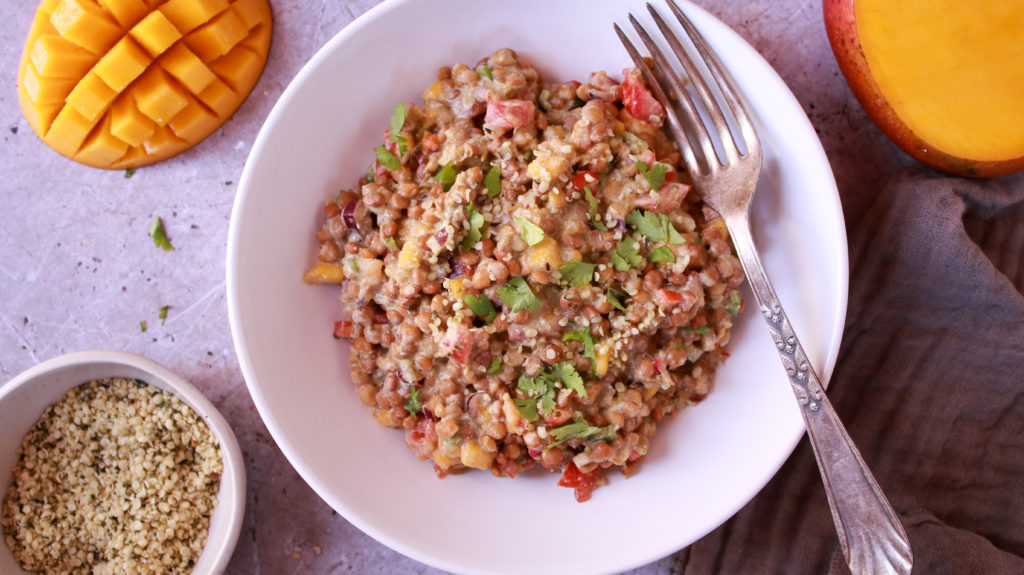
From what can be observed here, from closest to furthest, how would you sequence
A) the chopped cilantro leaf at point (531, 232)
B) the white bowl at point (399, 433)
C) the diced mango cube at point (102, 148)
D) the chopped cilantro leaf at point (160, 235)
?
1. the chopped cilantro leaf at point (531, 232)
2. the white bowl at point (399, 433)
3. the diced mango cube at point (102, 148)
4. the chopped cilantro leaf at point (160, 235)

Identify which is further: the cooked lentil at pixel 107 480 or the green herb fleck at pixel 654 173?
the cooked lentil at pixel 107 480

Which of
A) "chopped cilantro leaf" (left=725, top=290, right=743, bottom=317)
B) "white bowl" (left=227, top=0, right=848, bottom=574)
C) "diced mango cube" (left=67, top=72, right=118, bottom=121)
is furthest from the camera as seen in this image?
"diced mango cube" (left=67, top=72, right=118, bottom=121)

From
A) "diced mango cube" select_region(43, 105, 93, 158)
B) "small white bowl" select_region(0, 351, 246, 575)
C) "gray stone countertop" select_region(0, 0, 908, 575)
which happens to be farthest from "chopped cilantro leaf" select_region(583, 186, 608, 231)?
"diced mango cube" select_region(43, 105, 93, 158)

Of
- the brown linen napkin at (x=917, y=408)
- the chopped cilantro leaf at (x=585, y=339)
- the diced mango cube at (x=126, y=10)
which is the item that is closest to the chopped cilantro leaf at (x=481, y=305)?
the chopped cilantro leaf at (x=585, y=339)

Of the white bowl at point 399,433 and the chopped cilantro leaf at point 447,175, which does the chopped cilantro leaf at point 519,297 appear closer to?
the chopped cilantro leaf at point 447,175

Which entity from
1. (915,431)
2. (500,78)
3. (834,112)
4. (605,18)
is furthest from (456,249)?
(915,431)

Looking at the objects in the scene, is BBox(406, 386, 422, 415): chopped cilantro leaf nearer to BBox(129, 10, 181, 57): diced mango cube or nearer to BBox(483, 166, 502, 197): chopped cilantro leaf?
BBox(483, 166, 502, 197): chopped cilantro leaf

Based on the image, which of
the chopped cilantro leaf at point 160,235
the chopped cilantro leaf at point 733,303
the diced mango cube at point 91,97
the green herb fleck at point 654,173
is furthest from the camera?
the chopped cilantro leaf at point 160,235
